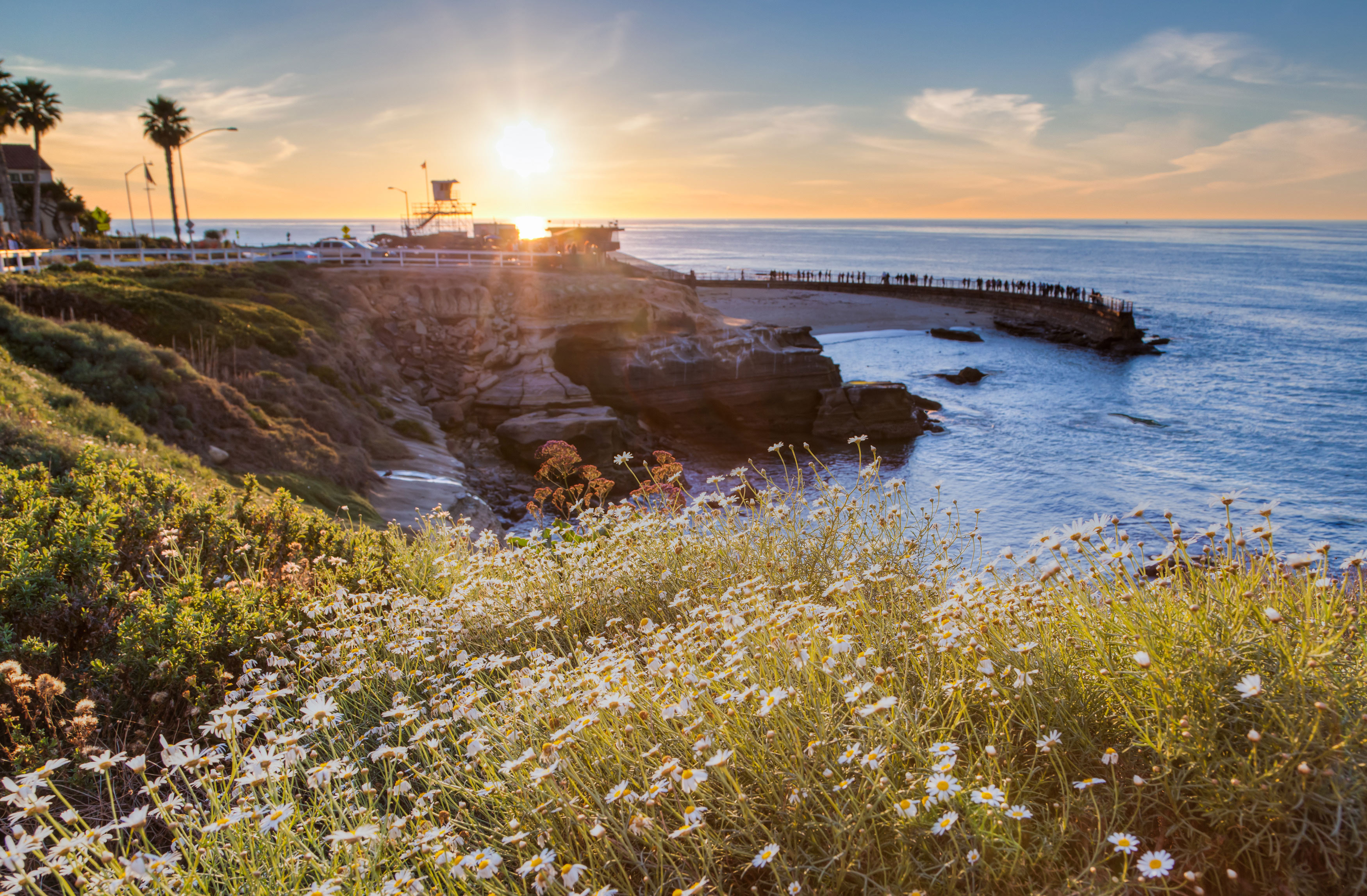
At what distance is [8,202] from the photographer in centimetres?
4066

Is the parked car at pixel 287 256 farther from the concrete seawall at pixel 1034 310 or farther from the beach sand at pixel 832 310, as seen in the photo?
the concrete seawall at pixel 1034 310

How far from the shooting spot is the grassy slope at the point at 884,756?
93.2 inches

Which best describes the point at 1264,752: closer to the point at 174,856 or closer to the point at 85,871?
the point at 174,856

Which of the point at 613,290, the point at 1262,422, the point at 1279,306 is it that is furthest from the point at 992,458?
the point at 1279,306

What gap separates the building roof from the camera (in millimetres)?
64562

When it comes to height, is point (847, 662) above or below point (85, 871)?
above

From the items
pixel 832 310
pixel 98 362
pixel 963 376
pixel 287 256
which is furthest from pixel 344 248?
pixel 832 310

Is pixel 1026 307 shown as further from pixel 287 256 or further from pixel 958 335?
pixel 287 256

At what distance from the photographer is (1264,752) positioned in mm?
2439

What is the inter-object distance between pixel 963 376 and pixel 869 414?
15032 mm

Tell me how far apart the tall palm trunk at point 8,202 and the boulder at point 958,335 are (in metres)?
60.0

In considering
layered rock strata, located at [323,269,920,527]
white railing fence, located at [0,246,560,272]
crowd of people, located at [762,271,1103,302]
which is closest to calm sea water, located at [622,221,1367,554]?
layered rock strata, located at [323,269,920,527]

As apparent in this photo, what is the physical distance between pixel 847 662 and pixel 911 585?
150cm

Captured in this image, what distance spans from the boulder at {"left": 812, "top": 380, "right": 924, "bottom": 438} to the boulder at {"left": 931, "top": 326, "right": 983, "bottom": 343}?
29.0 metres
